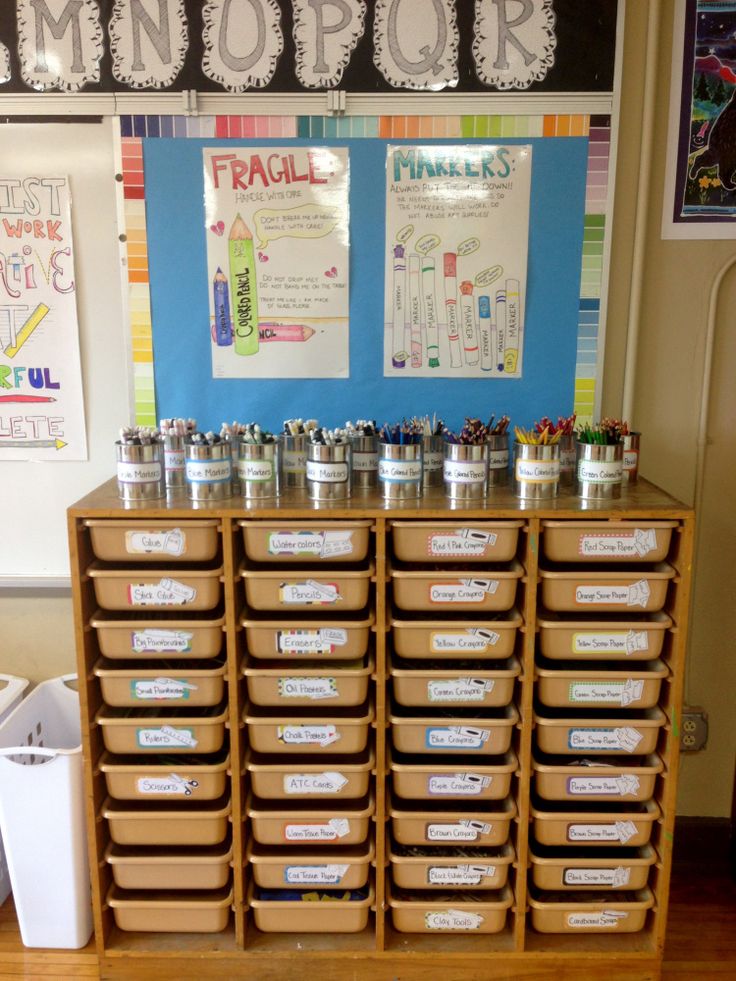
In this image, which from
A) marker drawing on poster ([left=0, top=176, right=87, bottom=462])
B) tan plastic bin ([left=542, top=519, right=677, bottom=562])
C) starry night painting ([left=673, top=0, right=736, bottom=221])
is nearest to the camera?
tan plastic bin ([left=542, top=519, right=677, bottom=562])

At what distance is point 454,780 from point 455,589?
18.3 inches

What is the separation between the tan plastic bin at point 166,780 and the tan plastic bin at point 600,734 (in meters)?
0.74

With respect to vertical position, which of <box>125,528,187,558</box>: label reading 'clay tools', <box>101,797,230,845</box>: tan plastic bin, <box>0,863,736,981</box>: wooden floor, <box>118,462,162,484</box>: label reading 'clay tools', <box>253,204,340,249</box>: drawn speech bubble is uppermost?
<box>253,204,340,249</box>: drawn speech bubble

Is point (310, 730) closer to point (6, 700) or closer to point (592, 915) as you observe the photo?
point (592, 915)

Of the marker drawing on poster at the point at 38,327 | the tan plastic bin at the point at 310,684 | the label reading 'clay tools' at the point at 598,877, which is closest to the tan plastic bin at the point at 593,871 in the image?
the label reading 'clay tools' at the point at 598,877

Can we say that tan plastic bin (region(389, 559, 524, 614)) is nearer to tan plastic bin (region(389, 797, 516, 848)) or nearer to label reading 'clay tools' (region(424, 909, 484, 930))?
tan plastic bin (region(389, 797, 516, 848))

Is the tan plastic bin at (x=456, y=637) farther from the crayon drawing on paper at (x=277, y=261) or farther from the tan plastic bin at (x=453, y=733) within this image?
the crayon drawing on paper at (x=277, y=261)

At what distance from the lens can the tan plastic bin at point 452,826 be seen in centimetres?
177

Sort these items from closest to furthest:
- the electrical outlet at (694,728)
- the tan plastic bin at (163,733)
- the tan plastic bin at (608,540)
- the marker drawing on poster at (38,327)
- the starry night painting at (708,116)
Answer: the tan plastic bin at (608,540) < the tan plastic bin at (163,733) < the starry night painting at (708,116) < the marker drawing on poster at (38,327) < the electrical outlet at (694,728)

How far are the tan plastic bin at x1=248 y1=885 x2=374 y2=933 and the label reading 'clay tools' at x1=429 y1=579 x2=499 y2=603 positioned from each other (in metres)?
0.75

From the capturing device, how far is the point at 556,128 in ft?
6.40

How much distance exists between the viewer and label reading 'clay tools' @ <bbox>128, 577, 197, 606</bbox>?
166cm

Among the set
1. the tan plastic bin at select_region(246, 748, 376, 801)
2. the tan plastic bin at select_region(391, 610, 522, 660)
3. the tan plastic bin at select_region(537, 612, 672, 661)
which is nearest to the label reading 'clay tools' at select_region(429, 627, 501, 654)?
the tan plastic bin at select_region(391, 610, 522, 660)

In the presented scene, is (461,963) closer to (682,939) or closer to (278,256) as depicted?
(682,939)
